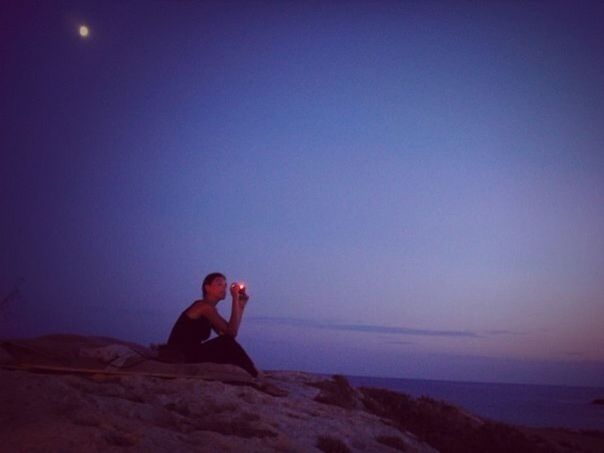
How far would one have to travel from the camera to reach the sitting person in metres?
8.17

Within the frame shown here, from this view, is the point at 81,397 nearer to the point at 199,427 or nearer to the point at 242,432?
the point at 199,427

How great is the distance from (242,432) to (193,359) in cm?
328

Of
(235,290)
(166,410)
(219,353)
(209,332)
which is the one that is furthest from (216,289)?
(166,410)

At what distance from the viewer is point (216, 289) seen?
8.50m

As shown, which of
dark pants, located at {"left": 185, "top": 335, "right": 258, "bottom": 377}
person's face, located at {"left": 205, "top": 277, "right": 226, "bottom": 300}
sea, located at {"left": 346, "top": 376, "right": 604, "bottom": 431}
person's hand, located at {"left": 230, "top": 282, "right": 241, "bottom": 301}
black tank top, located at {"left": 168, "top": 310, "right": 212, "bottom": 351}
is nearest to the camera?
dark pants, located at {"left": 185, "top": 335, "right": 258, "bottom": 377}

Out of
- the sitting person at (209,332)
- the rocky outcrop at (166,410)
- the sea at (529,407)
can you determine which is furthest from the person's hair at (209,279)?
the sea at (529,407)

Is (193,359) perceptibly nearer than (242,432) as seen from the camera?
No

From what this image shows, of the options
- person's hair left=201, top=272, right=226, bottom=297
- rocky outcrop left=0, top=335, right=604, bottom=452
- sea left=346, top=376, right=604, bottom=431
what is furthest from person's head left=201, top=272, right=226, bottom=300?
sea left=346, top=376, right=604, bottom=431

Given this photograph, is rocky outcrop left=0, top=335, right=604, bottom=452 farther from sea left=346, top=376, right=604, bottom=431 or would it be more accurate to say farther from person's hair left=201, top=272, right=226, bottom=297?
sea left=346, top=376, right=604, bottom=431

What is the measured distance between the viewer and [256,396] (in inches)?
273

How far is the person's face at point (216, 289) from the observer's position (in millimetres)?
8484

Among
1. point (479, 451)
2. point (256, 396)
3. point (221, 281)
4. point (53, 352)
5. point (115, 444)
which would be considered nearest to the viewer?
point (115, 444)

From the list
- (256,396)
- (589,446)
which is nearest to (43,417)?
(256,396)

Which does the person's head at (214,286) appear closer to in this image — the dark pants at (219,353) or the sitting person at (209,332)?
the sitting person at (209,332)
